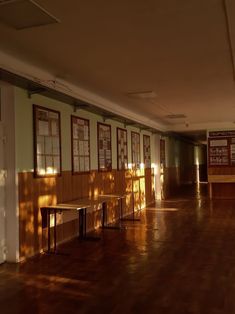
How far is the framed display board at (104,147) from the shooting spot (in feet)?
24.7

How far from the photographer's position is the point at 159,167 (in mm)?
12391

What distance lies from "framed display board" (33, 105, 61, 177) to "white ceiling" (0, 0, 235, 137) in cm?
70

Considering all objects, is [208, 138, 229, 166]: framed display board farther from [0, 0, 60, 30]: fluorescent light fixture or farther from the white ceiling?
[0, 0, 60, 30]: fluorescent light fixture

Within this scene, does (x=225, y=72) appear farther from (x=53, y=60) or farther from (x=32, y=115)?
(x=32, y=115)

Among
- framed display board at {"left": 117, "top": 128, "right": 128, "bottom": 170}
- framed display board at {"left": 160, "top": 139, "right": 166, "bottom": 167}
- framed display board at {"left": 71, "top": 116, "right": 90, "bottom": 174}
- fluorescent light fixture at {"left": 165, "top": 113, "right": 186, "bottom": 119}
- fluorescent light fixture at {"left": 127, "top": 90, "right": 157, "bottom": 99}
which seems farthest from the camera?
framed display board at {"left": 160, "top": 139, "right": 166, "bottom": 167}

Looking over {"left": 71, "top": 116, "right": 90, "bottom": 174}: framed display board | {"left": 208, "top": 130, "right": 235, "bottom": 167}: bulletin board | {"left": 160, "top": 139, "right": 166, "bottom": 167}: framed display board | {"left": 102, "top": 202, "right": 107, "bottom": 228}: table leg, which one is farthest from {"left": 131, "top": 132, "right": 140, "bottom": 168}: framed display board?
{"left": 208, "top": 130, "right": 235, "bottom": 167}: bulletin board

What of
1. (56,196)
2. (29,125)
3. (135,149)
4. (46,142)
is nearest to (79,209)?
(56,196)

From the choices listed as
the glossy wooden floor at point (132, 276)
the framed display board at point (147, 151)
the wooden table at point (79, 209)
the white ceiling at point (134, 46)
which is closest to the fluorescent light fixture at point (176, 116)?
the framed display board at point (147, 151)

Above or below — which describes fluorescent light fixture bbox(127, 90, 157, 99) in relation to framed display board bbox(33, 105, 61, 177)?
above

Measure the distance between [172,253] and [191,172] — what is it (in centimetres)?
1571

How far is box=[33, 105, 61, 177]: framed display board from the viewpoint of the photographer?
522 centimetres

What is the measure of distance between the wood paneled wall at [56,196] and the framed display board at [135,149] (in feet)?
3.89

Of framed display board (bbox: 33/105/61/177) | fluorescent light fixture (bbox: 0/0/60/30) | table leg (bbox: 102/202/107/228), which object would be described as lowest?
table leg (bbox: 102/202/107/228)

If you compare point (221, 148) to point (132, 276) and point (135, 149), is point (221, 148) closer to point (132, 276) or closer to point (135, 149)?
point (135, 149)
